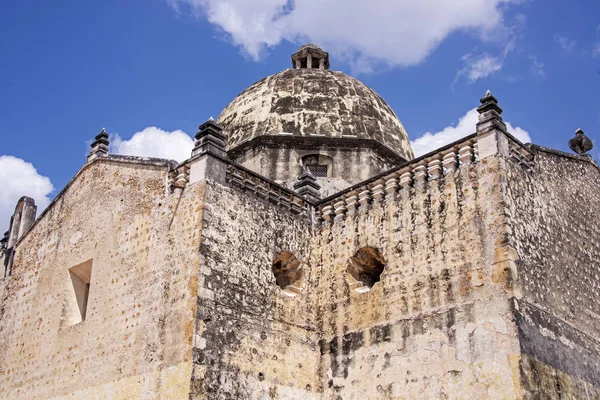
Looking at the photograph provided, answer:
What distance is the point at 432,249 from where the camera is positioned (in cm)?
1307

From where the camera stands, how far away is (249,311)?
1325cm

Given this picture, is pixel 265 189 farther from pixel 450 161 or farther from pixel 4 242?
pixel 4 242

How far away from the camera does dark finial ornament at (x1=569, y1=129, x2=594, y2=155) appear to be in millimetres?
15875

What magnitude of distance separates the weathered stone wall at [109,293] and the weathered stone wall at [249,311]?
31 cm

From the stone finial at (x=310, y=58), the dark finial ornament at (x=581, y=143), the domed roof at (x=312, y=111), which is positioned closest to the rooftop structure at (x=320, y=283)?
the dark finial ornament at (x=581, y=143)

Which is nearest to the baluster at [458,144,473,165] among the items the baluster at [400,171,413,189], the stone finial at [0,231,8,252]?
the baluster at [400,171,413,189]

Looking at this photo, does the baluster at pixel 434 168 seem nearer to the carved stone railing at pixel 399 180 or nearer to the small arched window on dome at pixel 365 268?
the carved stone railing at pixel 399 180

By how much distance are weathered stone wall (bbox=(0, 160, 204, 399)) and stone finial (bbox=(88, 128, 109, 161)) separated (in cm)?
32

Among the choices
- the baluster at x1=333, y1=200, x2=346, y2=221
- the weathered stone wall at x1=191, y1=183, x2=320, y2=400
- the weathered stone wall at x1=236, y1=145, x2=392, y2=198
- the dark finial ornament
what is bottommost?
the weathered stone wall at x1=191, y1=183, x2=320, y2=400

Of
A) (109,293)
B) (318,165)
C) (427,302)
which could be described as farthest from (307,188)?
(109,293)

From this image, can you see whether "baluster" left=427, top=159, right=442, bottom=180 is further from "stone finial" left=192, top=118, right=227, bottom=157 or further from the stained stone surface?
the stained stone surface

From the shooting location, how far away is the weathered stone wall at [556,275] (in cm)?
1164

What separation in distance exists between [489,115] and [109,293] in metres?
8.07

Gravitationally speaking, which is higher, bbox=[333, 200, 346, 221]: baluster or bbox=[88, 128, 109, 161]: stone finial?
bbox=[88, 128, 109, 161]: stone finial
